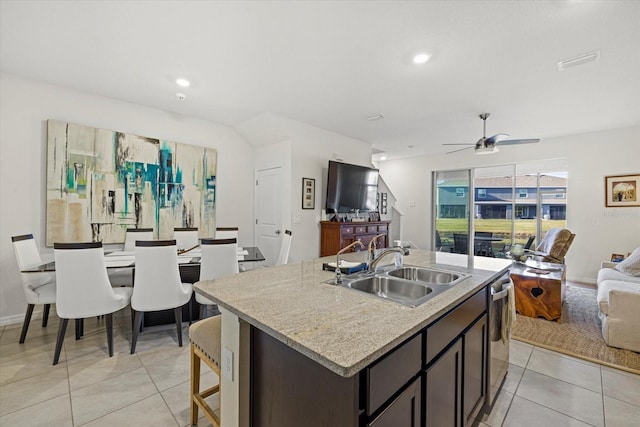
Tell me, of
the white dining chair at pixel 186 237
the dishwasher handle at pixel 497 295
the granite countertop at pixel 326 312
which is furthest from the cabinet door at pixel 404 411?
the white dining chair at pixel 186 237

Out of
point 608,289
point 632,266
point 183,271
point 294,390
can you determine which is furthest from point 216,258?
point 632,266

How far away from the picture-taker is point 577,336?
276 centimetres

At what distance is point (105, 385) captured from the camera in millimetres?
1994

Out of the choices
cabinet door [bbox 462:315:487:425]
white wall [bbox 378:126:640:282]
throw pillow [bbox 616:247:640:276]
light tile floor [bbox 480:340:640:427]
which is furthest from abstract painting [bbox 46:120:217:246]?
white wall [bbox 378:126:640:282]

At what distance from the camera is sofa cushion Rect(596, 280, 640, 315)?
2.58 m

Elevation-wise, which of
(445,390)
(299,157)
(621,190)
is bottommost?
(445,390)

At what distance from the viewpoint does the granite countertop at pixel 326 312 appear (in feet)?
2.66

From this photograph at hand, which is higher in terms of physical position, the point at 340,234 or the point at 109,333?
the point at 340,234

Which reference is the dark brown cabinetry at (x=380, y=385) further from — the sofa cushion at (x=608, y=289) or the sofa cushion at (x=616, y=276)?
the sofa cushion at (x=616, y=276)

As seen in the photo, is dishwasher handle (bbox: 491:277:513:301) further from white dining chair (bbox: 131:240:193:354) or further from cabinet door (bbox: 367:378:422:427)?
white dining chair (bbox: 131:240:193:354)

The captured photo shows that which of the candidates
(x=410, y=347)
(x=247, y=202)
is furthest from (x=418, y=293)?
(x=247, y=202)

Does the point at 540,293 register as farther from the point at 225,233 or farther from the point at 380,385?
the point at 225,233

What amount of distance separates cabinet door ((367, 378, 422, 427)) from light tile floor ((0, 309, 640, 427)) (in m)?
1.07

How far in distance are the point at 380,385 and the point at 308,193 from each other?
4.02m
